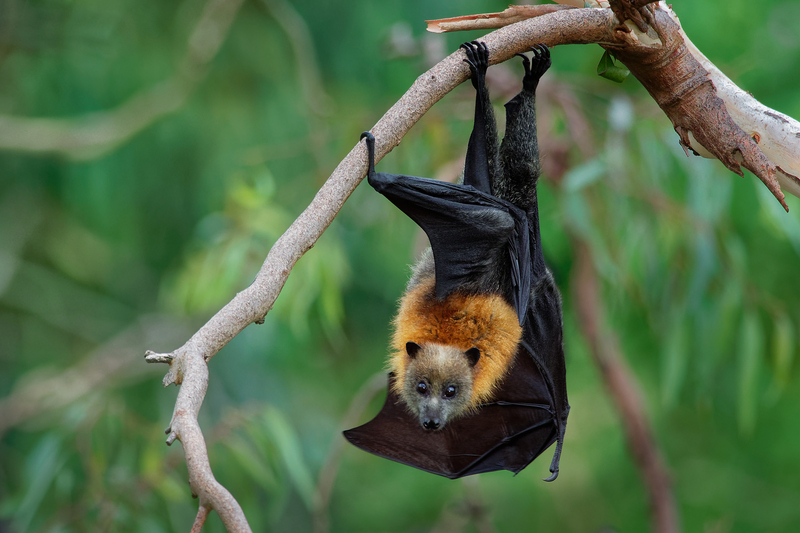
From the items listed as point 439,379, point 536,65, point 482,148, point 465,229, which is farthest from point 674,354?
point 536,65

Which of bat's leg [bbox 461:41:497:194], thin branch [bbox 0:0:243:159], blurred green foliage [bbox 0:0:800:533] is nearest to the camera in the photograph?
bat's leg [bbox 461:41:497:194]

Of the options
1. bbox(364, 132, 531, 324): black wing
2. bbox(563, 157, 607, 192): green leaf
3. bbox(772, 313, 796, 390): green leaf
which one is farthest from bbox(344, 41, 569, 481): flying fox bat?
bbox(772, 313, 796, 390): green leaf

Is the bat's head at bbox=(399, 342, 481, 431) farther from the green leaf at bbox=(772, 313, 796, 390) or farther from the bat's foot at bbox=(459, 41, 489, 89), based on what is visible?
the green leaf at bbox=(772, 313, 796, 390)

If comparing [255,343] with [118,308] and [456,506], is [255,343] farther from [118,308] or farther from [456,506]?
[118,308]

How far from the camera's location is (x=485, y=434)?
309 centimetres

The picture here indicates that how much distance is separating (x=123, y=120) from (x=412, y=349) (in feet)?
12.8

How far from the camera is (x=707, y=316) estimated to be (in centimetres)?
349

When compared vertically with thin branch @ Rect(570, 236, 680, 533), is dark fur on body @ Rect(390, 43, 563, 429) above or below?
above

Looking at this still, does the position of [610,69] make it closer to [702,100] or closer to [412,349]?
[702,100]

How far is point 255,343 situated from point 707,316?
2493 millimetres

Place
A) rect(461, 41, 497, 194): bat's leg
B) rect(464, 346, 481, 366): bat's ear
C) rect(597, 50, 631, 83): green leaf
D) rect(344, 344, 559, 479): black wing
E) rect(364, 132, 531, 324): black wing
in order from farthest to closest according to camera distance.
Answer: rect(344, 344, 559, 479): black wing
rect(464, 346, 481, 366): bat's ear
rect(364, 132, 531, 324): black wing
rect(461, 41, 497, 194): bat's leg
rect(597, 50, 631, 83): green leaf

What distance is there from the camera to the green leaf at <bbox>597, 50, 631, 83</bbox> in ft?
6.50

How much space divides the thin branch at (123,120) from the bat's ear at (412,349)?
3.53m

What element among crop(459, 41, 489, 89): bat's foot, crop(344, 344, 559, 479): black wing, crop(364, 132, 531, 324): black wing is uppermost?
crop(459, 41, 489, 89): bat's foot
